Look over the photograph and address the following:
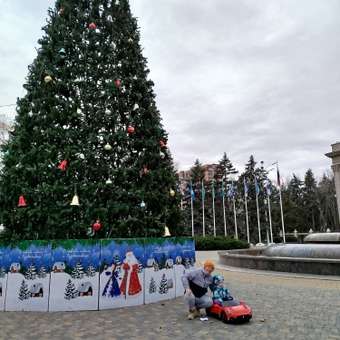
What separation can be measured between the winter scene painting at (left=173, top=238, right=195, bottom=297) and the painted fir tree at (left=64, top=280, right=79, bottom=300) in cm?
291

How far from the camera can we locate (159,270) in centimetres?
991

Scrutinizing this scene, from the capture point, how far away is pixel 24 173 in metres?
10.1

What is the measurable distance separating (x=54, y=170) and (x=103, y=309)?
3.97 m

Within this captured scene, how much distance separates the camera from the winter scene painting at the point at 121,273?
8.98m

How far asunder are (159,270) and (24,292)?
3443mm

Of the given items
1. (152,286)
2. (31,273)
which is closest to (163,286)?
(152,286)

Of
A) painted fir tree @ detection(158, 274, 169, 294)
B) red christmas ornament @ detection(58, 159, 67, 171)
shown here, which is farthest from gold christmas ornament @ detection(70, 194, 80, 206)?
painted fir tree @ detection(158, 274, 169, 294)

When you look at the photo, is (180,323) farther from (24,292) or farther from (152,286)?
(24,292)

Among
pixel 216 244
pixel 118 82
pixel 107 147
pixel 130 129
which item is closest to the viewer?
pixel 107 147

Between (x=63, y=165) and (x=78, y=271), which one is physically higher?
(x=63, y=165)

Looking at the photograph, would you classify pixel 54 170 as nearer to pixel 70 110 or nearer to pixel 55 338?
pixel 70 110

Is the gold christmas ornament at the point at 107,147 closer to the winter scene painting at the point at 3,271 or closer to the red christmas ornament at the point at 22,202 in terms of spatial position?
the red christmas ornament at the point at 22,202

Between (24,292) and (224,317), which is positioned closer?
(224,317)

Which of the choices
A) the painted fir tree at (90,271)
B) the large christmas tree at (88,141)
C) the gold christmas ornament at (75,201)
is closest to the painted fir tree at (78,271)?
the painted fir tree at (90,271)
